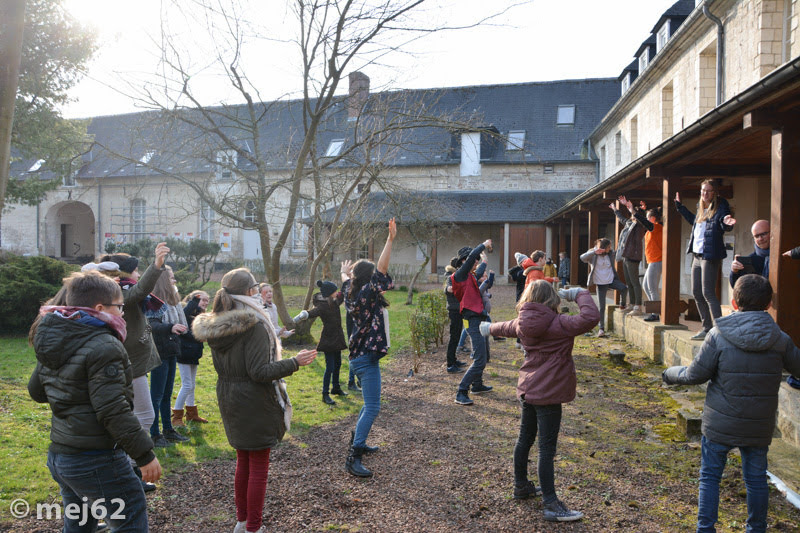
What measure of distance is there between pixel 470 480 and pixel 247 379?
1.98m

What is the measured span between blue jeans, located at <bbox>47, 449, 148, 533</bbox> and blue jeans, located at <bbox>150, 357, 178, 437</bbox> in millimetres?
2345

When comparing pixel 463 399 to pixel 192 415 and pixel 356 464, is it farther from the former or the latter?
pixel 192 415

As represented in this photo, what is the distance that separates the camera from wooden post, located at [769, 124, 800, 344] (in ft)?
16.1

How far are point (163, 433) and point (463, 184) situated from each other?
24655mm

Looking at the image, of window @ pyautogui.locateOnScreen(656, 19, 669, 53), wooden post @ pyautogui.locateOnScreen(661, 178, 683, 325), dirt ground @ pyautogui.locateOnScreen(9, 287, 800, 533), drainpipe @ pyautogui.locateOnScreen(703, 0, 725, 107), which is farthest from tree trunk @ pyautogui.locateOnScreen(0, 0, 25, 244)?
window @ pyautogui.locateOnScreen(656, 19, 669, 53)

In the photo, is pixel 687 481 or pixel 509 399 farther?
pixel 509 399

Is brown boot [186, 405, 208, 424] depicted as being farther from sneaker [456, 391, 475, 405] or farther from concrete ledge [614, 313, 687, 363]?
concrete ledge [614, 313, 687, 363]

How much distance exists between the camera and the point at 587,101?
29781 mm

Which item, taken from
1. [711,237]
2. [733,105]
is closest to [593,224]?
[711,237]

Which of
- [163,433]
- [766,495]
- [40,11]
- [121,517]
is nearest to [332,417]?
[163,433]

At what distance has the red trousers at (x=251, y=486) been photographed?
3328 millimetres

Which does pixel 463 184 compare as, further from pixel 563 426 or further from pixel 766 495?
pixel 766 495

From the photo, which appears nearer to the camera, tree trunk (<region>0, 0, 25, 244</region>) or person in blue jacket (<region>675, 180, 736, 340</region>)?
tree trunk (<region>0, 0, 25, 244</region>)

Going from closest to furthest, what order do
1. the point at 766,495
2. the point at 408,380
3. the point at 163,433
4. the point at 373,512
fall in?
the point at 766,495, the point at 373,512, the point at 163,433, the point at 408,380
